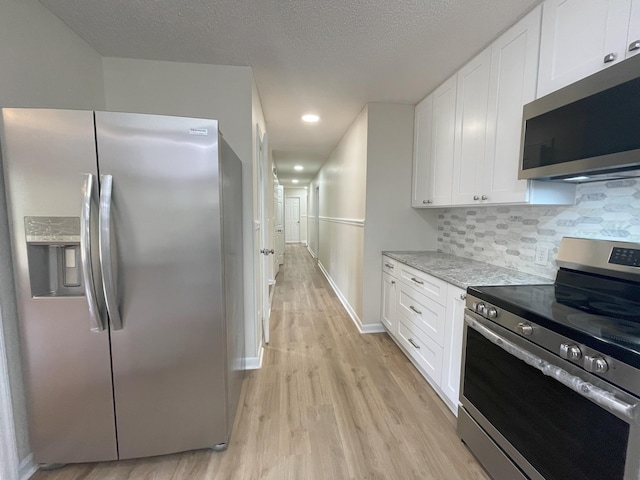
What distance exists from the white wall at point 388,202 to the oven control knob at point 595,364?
209 cm

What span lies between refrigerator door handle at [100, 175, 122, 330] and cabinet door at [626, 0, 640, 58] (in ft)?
7.40

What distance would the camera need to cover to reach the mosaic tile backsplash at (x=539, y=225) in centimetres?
135

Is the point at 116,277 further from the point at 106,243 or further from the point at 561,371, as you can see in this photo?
the point at 561,371

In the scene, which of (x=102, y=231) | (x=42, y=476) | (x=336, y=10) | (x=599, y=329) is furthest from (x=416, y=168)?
(x=42, y=476)

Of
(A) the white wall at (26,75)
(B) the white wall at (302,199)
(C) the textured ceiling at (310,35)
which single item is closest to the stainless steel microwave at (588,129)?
(C) the textured ceiling at (310,35)

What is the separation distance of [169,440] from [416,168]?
9.58ft

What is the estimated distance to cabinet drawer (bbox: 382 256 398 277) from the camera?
2.66 meters

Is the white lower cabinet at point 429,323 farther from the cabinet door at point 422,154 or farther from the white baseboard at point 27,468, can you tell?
the white baseboard at point 27,468

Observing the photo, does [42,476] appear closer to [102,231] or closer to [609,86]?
[102,231]

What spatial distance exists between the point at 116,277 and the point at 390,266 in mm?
2260

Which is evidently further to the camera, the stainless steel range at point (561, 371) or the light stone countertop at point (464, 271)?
the light stone countertop at point (464, 271)

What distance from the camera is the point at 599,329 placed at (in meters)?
0.93

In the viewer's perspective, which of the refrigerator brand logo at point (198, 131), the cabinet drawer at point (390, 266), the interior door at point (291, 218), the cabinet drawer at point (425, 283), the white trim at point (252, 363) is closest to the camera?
the refrigerator brand logo at point (198, 131)

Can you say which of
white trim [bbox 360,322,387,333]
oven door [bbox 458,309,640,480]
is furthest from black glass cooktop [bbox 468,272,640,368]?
white trim [bbox 360,322,387,333]
